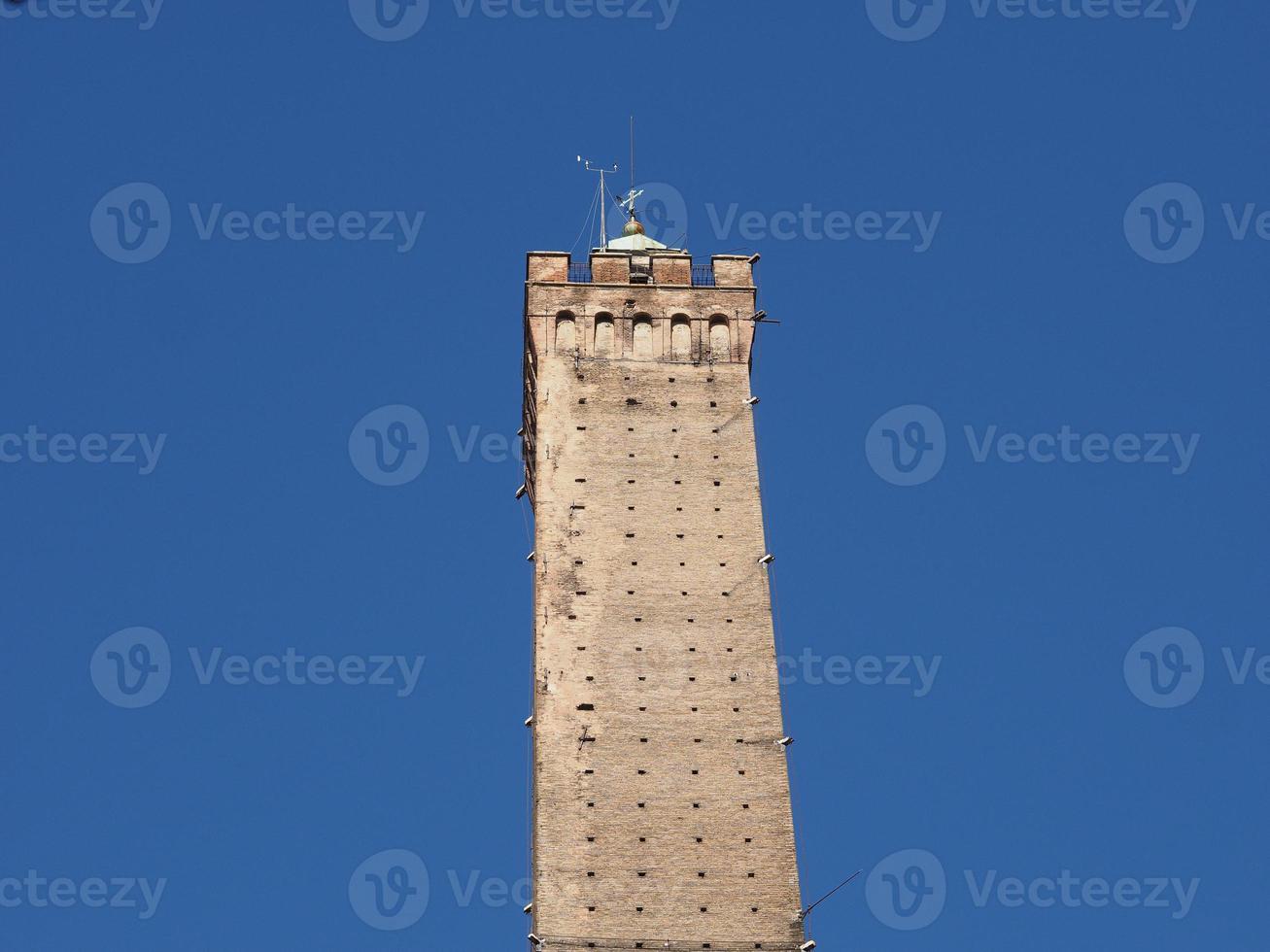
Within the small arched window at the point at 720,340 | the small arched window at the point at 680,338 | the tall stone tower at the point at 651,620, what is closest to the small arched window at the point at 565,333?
the tall stone tower at the point at 651,620

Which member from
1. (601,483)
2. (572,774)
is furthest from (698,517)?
(572,774)

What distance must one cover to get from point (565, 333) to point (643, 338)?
5.72 ft

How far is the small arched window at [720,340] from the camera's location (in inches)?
2653

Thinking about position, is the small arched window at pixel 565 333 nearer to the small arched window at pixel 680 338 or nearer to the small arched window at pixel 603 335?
the small arched window at pixel 603 335

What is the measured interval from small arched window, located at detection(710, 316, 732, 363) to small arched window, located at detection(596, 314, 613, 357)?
7.38 feet

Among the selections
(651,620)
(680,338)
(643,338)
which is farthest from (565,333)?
(651,620)

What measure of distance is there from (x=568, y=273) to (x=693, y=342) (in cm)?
344

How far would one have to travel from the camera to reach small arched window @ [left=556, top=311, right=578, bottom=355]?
220 ft

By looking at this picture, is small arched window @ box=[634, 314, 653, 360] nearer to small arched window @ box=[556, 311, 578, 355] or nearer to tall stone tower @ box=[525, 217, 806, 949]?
tall stone tower @ box=[525, 217, 806, 949]

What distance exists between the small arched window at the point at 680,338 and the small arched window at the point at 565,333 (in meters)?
2.18

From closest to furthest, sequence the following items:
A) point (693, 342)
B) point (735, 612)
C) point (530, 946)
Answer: point (530, 946), point (735, 612), point (693, 342)

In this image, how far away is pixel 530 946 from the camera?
59.5 m

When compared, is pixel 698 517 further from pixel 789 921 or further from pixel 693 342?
pixel 789 921

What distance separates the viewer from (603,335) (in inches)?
2657
